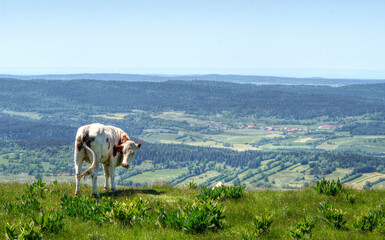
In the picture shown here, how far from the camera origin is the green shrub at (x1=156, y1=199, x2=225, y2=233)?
44.5ft

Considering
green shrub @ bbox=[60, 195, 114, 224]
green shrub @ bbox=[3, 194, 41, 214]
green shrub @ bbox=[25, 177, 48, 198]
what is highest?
green shrub @ bbox=[60, 195, 114, 224]

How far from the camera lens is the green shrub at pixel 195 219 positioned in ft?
44.5

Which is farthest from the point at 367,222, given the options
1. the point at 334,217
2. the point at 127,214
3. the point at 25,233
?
the point at 25,233

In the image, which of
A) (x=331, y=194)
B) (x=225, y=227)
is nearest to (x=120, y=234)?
(x=225, y=227)

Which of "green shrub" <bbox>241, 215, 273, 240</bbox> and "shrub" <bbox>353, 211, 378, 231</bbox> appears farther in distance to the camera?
"shrub" <bbox>353, 211, 378, 231</bbox>

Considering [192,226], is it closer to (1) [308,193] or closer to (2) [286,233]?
(2) [286,233]

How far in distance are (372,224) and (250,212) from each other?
14.2ft

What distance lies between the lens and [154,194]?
2008 cm

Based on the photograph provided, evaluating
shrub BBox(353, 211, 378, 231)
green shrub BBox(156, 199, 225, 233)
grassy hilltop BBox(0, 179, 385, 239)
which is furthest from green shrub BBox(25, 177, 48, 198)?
shrub BBox(353, 211, 378, 231)

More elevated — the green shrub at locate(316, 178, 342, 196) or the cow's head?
the cow's head

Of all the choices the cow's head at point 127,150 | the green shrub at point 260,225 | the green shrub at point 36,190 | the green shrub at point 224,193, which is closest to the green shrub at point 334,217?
the green shrub at point 260,225

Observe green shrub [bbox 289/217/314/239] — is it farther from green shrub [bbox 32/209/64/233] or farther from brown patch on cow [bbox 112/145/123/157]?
brown patch on cow [bbox 112/145/123/157]

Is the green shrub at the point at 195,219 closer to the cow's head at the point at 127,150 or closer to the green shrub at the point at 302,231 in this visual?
the green shrub at the point at 302,231

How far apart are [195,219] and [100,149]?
352 inches
